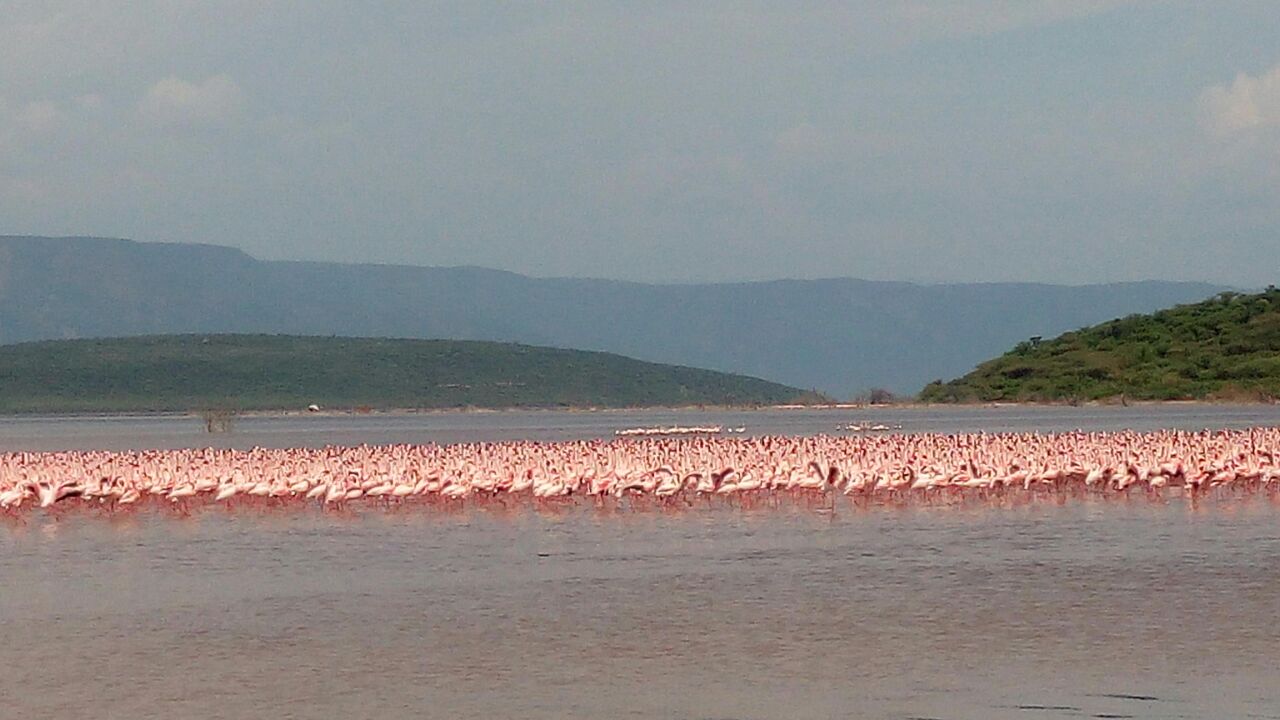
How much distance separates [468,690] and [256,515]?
1370 centimetres

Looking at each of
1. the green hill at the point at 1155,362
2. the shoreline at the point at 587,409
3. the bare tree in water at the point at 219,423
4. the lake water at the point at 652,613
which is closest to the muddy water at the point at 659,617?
the lake water at the point at 652,613

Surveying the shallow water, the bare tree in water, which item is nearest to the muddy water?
the shallow water

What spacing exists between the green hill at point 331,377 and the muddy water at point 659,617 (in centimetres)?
8223

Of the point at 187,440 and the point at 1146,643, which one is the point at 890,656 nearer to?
the point at 1146,643

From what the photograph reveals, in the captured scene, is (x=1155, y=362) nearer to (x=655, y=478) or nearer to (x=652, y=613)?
(x=655, y=478)

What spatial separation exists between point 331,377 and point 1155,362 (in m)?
50.9

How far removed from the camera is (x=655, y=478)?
2783cm

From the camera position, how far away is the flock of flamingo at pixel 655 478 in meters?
28.0

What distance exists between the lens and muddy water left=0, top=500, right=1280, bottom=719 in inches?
541

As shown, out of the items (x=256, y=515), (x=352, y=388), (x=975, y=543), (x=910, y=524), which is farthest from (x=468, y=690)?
(x=352, y=388)

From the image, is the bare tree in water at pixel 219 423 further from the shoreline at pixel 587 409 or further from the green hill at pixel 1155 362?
the green hill at pixel 1155 362

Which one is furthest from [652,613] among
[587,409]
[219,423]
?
[587,409]

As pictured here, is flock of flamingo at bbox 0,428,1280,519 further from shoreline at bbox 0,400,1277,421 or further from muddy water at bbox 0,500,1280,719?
shoreline at bbox 0,400,1277,421

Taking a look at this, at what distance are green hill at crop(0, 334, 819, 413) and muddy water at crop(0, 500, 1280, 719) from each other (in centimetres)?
8223
